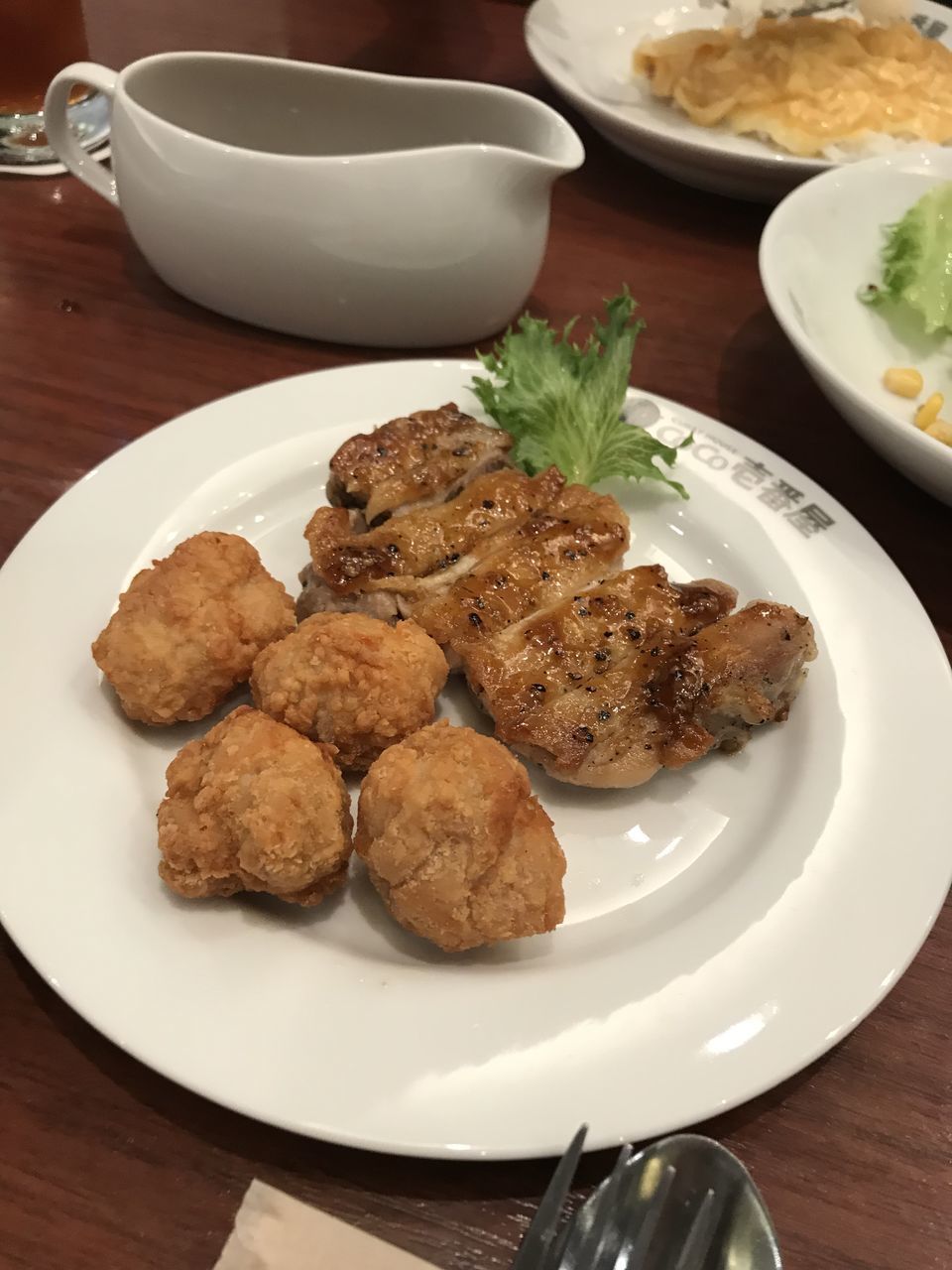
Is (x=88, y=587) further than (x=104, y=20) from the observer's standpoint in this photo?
No

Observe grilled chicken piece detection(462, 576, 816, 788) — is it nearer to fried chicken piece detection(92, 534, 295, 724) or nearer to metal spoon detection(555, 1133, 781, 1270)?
fried chicken piece detection(92, 534, 295, 724)

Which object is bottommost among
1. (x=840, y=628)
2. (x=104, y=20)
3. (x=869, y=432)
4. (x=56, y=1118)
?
(x=56, y=1118)

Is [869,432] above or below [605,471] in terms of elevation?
above

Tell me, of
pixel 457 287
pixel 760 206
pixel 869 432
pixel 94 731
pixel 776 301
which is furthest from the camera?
pixel 760 206

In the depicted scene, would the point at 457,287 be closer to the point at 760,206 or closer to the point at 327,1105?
the point at 760,206

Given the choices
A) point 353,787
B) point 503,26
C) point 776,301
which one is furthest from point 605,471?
point 503,26

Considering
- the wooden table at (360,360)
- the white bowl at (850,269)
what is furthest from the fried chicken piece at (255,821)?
the white bowl at (850,269)

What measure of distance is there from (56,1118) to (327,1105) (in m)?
0.42

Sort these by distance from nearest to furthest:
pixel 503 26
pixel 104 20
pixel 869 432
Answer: pixel 869 432, pixel 104 20, pixel 503 26

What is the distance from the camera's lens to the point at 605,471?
2547mm

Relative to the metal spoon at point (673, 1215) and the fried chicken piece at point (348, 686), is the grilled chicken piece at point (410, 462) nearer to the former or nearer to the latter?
the fried chicken piece at point (348, 686)

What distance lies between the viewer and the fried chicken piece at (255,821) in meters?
1.59

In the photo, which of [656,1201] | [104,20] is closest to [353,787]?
[656,1201]

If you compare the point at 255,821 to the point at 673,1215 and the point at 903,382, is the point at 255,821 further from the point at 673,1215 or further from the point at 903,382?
the point at 903,382
